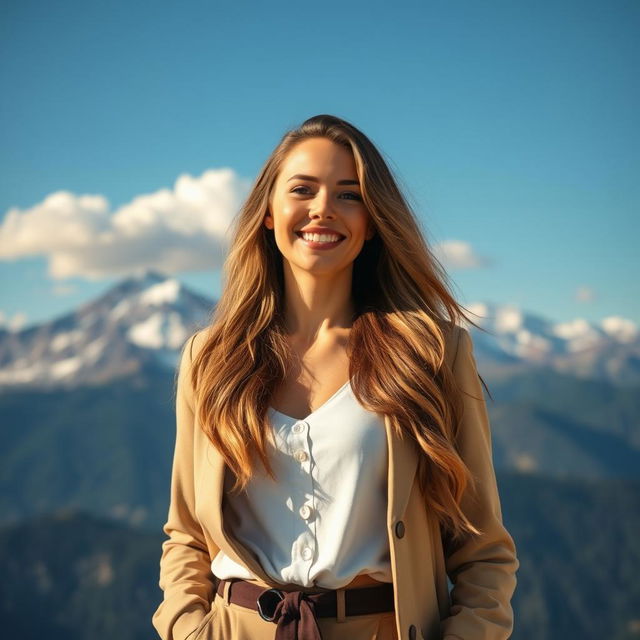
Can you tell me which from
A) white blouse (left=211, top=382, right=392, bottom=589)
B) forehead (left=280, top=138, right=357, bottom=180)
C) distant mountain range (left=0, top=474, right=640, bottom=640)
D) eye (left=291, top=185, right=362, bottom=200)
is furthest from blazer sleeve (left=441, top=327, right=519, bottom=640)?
distant mountain range (left=0, top=474, right=640, bottom=640)

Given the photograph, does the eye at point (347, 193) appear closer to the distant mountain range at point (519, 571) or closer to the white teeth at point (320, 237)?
the white teeth at point (320, 237)

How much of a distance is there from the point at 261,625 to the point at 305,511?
541mm

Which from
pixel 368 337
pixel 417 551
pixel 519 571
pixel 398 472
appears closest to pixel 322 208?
pixel 368 337

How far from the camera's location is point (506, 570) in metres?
3.81

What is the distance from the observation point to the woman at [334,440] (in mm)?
3625

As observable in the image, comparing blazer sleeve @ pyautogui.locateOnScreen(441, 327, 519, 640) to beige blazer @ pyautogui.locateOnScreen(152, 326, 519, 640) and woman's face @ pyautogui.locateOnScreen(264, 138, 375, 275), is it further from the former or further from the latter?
woman's face @ pyautogui.locateOnScreen(264, 138, 375, 275)

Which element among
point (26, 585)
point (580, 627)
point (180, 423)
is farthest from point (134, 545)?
point (180, 423)

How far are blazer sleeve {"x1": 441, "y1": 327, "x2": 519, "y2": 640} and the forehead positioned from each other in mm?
1016

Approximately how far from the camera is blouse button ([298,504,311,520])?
366 centimetres

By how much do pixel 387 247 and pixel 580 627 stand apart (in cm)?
16104

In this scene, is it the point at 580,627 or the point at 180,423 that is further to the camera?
the point at 580,627

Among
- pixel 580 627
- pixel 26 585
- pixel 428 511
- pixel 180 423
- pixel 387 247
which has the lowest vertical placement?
pixel 580 627

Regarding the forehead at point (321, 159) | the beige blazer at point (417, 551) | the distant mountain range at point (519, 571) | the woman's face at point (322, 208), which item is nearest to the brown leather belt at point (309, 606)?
the beige blazer at point (417, 551)

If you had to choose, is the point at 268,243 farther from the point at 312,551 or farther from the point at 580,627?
the point at 580,627
